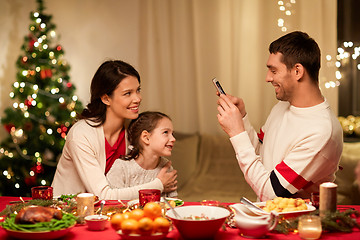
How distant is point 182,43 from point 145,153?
2567 millimetres

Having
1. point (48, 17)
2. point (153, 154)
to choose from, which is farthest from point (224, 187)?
point (48, 17)

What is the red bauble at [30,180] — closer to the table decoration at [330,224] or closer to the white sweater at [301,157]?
the white sweater at [301,157]

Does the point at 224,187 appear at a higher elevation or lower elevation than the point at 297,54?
lower

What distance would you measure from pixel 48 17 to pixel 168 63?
52.0 inches

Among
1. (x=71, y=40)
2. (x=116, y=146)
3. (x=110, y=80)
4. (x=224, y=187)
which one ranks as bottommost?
(x=224, y=187)

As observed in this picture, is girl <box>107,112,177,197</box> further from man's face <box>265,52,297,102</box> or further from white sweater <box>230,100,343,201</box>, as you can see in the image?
man's face <box>265,52,297,102</box>

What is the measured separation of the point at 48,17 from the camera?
4.68 m

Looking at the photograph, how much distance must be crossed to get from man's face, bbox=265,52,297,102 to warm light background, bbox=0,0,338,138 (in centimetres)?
226

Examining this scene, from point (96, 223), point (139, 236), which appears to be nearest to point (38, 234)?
point (96, 223)

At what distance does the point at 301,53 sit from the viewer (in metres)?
2.38

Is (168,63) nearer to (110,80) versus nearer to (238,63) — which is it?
(238,63)

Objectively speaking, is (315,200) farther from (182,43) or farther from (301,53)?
(182,43)

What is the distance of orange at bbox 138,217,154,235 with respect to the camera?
4.95 ft

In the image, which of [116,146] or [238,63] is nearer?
[116,146]
